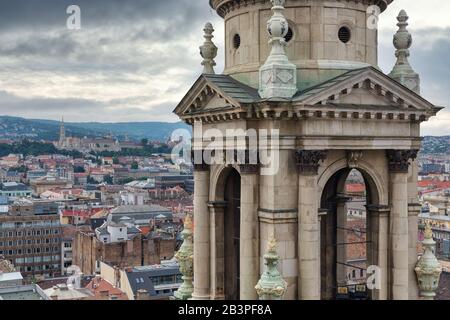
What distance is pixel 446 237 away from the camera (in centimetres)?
15350

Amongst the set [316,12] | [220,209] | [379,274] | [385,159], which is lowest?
[379,274]

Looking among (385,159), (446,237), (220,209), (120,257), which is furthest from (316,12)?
(446,237)

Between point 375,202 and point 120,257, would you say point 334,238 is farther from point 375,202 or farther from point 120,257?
point 120,257

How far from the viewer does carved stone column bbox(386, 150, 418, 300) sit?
71.5 feet

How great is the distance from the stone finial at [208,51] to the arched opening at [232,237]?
12.4ft

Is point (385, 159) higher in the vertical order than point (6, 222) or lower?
higher

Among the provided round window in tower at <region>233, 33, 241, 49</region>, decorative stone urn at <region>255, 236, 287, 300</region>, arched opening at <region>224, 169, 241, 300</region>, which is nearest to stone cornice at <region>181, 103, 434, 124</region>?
round window in tower at <region>233, 33, 241, 49</region>

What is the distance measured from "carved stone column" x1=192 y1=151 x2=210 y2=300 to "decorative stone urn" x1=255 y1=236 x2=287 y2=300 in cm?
453

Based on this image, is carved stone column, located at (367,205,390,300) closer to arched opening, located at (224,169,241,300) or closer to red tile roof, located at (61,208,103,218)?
arched opening, located at (224,169,241,300)

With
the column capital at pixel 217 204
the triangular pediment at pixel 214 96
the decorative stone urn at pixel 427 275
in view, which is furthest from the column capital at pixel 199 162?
the decorative stone urn at pixel 427 275

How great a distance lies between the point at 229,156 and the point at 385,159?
15.4ft

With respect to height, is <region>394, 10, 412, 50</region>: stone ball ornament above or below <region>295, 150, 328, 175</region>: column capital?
above

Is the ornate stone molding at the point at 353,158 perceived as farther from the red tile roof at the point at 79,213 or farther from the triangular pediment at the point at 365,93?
the red tile roof at the point at 79,213

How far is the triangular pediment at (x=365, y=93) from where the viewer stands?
20.1 m
